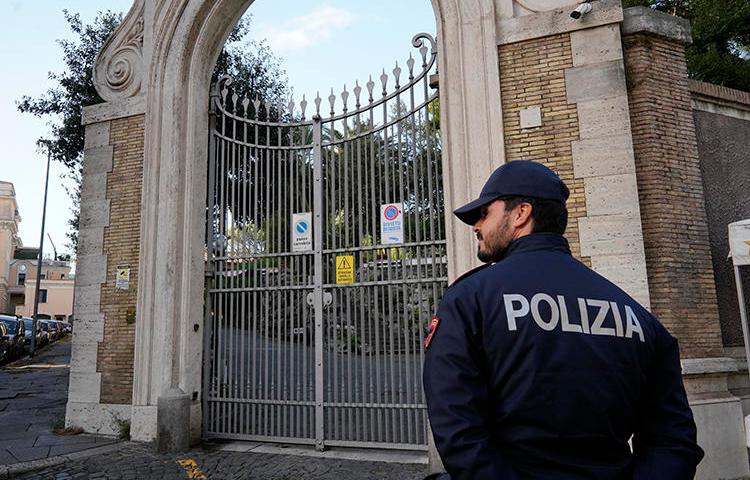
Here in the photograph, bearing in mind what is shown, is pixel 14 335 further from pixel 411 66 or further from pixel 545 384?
pixel 545 384

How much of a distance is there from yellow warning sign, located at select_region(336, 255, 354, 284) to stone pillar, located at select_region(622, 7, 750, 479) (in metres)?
3.13

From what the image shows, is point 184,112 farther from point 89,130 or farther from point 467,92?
point 467,92

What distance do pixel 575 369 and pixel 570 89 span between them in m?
4.76

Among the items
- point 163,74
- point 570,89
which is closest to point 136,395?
point 163,74

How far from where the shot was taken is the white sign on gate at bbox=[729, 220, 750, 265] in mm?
5090

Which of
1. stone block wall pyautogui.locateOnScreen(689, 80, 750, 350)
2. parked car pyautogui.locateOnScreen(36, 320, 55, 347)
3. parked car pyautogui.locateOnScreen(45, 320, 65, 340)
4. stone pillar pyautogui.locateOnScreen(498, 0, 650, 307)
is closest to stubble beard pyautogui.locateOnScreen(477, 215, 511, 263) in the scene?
stone pillar pyautogui.locateOnScreen(498, 0, 650, 307)

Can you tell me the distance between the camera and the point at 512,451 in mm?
1371

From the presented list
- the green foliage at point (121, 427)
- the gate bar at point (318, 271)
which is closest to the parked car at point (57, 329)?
the green foliage at point (121, 427)

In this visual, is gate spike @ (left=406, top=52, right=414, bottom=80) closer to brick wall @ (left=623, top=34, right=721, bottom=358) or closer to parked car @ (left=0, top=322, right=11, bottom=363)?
brick wall @ (left=623, top=34, right=721, bottom=358)

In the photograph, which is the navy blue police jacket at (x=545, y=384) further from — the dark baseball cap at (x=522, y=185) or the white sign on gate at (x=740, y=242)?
the white sign on gate at (x=740, y=242)

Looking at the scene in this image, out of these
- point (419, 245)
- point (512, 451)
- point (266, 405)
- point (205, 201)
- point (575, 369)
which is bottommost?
point (266, 405)

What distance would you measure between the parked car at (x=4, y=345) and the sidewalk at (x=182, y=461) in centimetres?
1300

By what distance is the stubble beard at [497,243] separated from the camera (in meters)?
1.67

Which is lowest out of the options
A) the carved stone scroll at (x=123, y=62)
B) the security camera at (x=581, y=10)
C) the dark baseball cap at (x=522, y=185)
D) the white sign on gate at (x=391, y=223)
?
the dark baseball cap at (x=522, y=185)
